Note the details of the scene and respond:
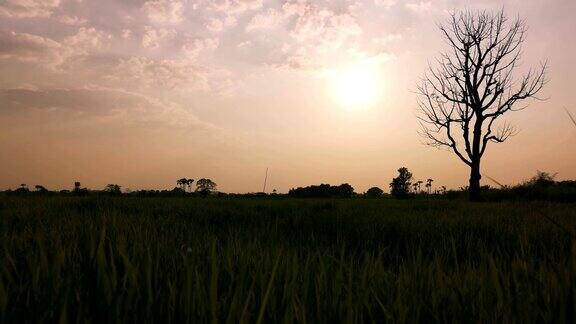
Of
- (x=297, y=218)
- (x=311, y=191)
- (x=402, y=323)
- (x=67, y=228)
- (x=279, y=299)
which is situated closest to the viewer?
(x=402, y=323)

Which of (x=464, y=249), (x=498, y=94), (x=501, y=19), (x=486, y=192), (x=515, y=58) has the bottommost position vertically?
(x=464, y=249)

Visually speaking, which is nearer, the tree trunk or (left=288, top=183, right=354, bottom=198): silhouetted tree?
the tree trunk

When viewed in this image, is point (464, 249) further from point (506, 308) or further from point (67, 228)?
point (67, 228)

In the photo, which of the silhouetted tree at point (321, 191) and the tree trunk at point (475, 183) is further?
the silhouetted tree at point (321, 191)

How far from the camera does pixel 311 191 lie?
32156 mm

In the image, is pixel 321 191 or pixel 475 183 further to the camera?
pixel 321 191

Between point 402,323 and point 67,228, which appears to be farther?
point 67,228

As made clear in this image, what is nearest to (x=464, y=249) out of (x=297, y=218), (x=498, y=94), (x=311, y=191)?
(x=297, y=218)

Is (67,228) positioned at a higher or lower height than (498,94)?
lower

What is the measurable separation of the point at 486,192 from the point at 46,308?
78.1ft

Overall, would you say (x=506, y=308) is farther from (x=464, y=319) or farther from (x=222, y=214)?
(x=222, y=214)

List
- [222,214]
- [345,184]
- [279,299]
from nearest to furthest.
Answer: [279,299] < [222,214] < [345,184]

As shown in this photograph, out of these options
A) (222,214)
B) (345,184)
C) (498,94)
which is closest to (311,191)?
(345,184)

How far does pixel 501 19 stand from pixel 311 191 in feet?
58.1
